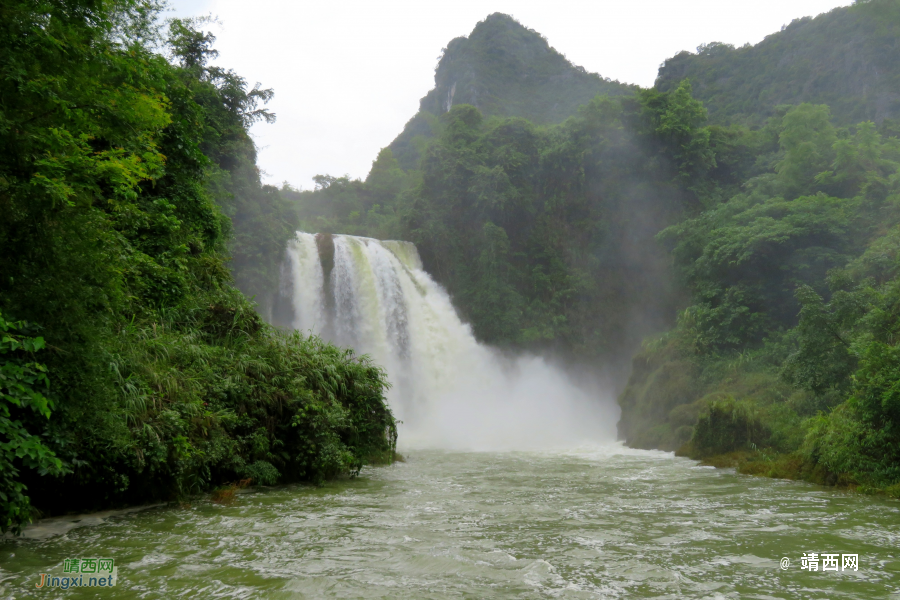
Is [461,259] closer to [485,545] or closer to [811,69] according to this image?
[485,545]

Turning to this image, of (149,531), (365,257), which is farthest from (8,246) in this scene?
(365,257)

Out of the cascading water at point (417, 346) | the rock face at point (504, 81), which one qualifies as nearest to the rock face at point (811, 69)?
the rock face at point (504, 81)

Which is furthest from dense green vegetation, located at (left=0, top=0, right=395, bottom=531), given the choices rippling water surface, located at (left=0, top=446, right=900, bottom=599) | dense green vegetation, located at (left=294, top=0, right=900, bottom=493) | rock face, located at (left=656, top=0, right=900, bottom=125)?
rock face, located at (left=656, top=0, right=900, bottom=125)

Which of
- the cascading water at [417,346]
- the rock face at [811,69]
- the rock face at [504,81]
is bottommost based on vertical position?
the cascading water at [417,346]

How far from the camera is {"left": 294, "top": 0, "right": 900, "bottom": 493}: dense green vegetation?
1430cm

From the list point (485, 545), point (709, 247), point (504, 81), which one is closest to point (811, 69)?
point (709, 247)

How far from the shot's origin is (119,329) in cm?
800

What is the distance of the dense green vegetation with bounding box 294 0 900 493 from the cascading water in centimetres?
285

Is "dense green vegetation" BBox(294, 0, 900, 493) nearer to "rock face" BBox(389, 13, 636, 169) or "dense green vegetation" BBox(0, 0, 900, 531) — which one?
"dense green vegetation" BBox(0, 0, 900, 531)

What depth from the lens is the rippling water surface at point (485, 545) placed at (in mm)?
4551

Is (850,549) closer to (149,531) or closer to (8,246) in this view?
(149,531)

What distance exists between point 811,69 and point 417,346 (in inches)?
1506

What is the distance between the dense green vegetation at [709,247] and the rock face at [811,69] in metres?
0.19

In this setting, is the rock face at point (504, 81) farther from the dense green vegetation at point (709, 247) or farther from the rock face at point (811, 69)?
the dense green vegetation at point (709, 247)
